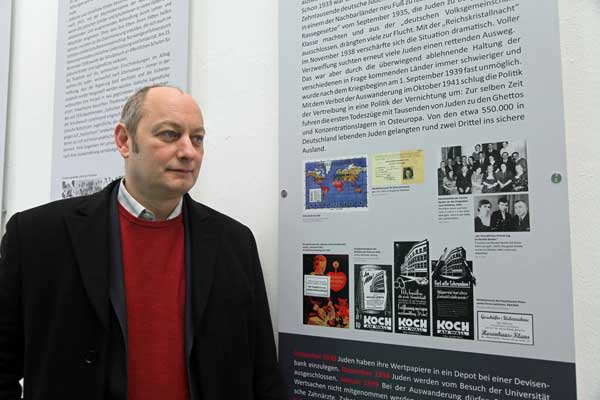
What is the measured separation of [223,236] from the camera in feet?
4.17

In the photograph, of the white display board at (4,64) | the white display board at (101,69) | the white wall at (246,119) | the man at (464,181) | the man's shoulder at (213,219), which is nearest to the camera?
the white wall at (246,119)

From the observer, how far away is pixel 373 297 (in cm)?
116

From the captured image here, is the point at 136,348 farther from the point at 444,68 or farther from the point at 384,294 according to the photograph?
the point at 444,68

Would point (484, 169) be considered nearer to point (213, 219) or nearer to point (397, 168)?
point (397, 168)

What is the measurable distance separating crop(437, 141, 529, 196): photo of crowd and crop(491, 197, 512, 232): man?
0.03 metres

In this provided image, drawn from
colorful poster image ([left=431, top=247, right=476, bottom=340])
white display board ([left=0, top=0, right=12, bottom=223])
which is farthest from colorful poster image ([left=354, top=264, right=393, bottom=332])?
white display board ([left=0, top=0, right=12, bottom=223])

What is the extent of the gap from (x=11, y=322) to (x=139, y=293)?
30 centimetres

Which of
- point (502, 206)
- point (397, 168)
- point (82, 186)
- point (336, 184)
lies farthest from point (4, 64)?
point (502, 206)

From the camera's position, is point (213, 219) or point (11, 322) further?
point (213, 219)

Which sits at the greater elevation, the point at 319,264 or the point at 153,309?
the point at 319,264

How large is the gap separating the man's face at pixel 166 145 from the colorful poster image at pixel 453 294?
2.09 ft

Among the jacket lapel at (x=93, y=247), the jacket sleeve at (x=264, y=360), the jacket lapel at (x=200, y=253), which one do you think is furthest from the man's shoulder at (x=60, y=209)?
the jacket sleeve at (x=264, y=360)

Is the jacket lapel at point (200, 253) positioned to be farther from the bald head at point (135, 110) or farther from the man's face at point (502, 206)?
the man's face at point (502, 206)

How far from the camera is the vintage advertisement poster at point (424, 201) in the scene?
3.19ft
